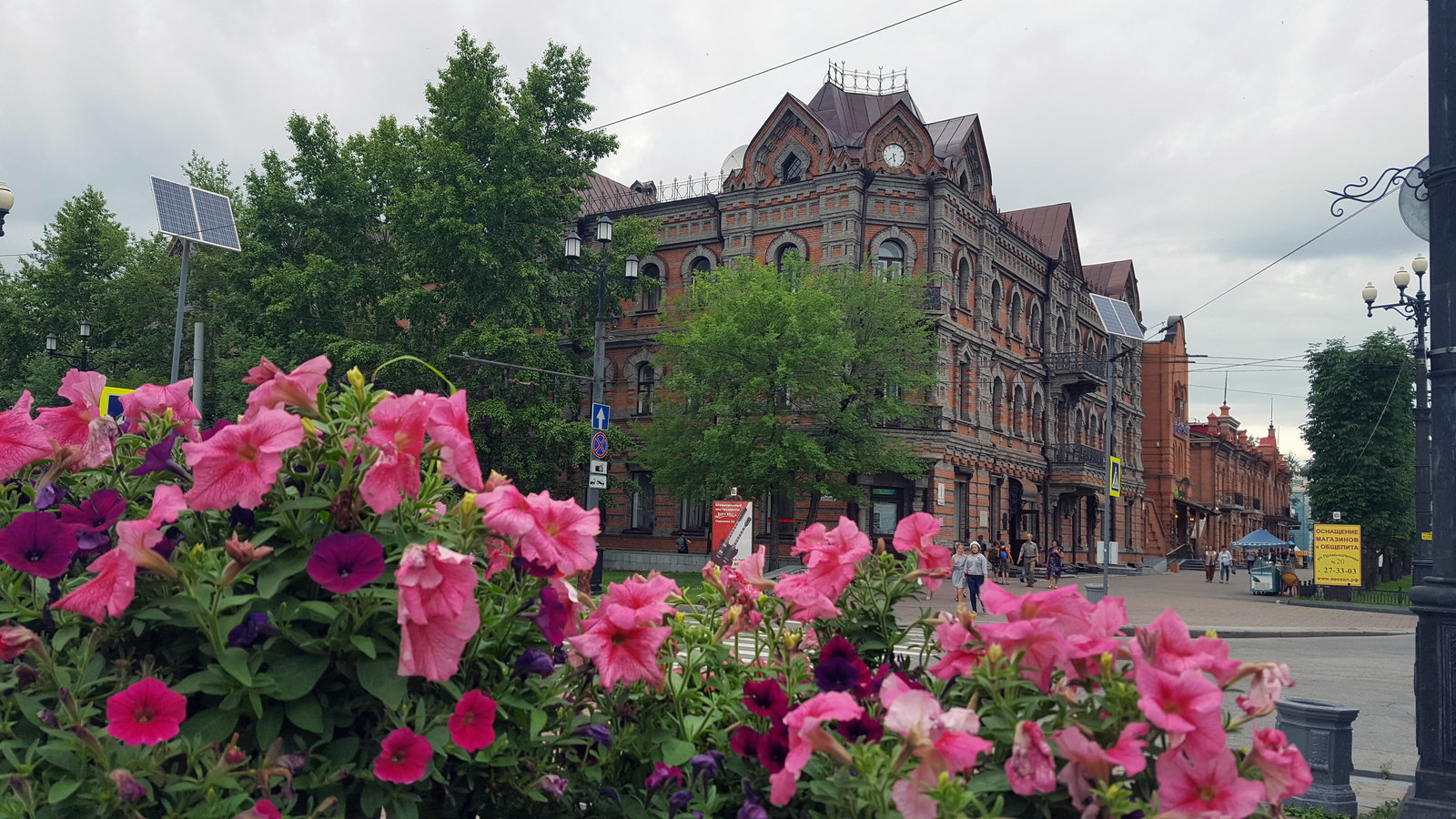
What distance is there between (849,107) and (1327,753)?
31.3 metres

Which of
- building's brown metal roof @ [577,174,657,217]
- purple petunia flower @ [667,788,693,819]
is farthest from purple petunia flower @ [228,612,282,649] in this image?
building's brown metal roof @ [577,174,657,217]

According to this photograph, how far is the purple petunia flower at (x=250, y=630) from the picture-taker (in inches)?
67.6

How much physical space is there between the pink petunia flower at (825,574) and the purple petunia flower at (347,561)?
3.39 feet

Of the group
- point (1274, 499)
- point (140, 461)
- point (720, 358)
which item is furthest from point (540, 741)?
point (1274, 499)

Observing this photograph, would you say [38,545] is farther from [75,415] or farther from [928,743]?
[928,743]

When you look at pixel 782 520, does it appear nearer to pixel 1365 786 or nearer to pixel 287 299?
pixel 287 299

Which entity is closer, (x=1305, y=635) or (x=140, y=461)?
(x=140, y=461)

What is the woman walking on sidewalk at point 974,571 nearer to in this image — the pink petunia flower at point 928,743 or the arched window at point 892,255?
the arched window at point 892,255

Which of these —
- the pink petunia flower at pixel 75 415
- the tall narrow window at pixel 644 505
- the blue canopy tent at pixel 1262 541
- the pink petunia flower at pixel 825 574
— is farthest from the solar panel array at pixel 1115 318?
the pink petunia flower at pixel 75 415

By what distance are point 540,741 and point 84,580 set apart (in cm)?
91

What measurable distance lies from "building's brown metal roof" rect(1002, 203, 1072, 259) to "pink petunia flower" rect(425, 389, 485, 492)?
42687 millimetres

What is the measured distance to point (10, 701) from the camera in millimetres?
1804

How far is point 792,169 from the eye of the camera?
33500 millimetres

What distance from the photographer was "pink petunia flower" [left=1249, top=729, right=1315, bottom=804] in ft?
5.65
